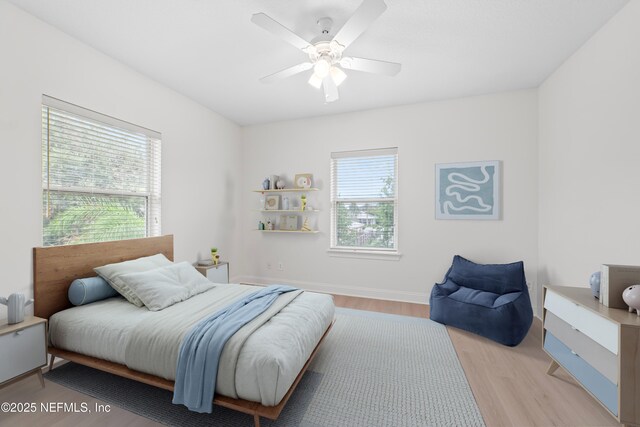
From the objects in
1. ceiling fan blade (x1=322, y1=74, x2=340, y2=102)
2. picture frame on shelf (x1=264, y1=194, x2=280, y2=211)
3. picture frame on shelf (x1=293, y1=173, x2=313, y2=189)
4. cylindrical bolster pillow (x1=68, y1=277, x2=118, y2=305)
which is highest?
ceiling fan blade (x1=322, y1=74, x2=340, y2=102)

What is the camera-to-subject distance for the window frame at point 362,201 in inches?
149

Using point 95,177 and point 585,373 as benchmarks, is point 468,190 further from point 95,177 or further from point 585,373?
point 95,177

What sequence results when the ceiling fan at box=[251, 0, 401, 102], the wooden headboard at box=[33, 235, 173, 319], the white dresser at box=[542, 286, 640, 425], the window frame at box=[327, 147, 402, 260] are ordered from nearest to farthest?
the white dresser at box=[542, 286, 640, 425]
the ceiling fan at box=[251, 0, 401, 102]
the wooden headboard at box=[33, 235, 173, 319]
the window frame at box=[327, 147, 402, 260]

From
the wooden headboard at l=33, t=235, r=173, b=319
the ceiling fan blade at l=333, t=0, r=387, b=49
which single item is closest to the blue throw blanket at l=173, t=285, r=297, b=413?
the wooden headboard at l=33, t=235, r=173, b=319

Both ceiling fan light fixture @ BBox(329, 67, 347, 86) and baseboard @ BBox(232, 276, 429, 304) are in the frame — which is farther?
baseboard @ BBox(232, 276, 429, 304)

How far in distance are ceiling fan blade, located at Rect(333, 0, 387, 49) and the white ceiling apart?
25 cm

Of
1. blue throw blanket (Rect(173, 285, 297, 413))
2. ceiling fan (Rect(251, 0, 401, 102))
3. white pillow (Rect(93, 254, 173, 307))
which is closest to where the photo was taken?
blue throw blanket (Rect(173, 285, 297, 413))

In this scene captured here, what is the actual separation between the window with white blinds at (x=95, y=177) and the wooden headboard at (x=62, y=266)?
5.4 inches

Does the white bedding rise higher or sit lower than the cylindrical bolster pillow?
lower

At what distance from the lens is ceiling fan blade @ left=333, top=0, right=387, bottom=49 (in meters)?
1.52

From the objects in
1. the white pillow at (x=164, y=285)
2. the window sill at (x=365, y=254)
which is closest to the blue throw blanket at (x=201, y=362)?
the white pillow at (x=164, y=285)

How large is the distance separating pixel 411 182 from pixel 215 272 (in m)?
2.91

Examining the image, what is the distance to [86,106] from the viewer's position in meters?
2.40

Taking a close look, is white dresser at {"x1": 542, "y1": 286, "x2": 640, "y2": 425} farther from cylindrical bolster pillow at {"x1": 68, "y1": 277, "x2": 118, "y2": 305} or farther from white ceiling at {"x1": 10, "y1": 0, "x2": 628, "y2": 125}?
cylindrical bolster pillow at {"x1": 68, "y1": 277, "x2": 118, "y2": 305}
